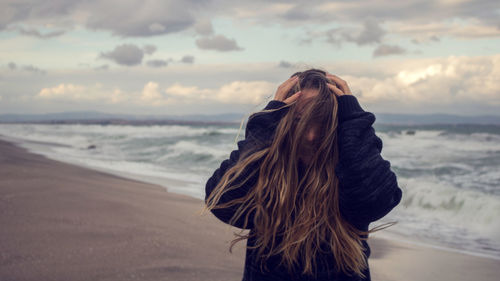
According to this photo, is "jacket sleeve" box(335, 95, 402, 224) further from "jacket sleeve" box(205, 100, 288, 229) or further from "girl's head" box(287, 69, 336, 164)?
"jacket sleeve" box(205, 100, 288, 229)

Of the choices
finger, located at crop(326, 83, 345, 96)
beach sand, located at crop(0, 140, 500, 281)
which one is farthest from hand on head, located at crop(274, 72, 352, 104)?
beach sand, located at crop(0, 140, 500, 281)

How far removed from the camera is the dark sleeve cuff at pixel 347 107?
1583 millimetres

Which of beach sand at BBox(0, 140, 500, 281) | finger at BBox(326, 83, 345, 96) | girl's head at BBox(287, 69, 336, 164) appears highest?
finger at BBox(326, 83, 345, 96)

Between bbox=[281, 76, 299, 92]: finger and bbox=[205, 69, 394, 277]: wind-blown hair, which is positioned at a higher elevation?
bbox=[281, 76, 299, 92]: finger

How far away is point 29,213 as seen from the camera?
522cm

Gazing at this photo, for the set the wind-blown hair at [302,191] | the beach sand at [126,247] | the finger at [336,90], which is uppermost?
the finger at [336,90]

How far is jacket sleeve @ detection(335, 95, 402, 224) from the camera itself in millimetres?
1478

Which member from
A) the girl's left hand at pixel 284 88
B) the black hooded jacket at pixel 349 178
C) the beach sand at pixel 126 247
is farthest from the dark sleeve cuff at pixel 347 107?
the beach sand at pixel 126 247

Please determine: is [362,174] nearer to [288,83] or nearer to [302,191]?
[302,191]

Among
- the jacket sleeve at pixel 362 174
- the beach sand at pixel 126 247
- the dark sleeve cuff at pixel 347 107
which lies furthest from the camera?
the beach sand at pixel 126 247

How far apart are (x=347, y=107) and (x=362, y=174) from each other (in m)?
0.25

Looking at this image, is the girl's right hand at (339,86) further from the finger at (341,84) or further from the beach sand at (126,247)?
the beach sand at (126,247)

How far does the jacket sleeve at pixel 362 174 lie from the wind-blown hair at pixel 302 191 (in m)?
0.04

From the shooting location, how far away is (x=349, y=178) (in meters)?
1.49
